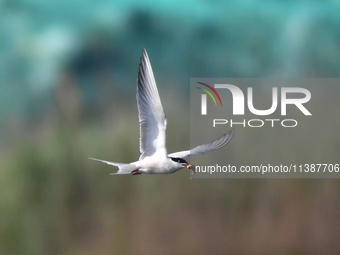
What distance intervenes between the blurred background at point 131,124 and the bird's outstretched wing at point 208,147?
91 mm

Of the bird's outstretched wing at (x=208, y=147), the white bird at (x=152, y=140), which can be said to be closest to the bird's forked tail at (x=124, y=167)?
the white bird at (x=152, y=140)

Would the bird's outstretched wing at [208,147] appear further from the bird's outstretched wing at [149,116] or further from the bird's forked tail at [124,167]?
the bird's forked tail at [124,167]

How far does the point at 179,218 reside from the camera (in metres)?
2.78

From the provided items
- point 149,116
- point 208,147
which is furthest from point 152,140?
point 208,147

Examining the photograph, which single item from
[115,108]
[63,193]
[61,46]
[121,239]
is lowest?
[121,239]

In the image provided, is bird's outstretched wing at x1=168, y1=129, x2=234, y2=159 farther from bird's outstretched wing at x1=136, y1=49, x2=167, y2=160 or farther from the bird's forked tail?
the bird's forked tail

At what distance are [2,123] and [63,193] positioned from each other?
414 mm

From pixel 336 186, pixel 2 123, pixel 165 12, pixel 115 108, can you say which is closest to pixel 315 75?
pixel 336 186

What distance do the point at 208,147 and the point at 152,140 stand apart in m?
0.25

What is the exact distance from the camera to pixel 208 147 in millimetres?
2746

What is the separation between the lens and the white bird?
8.87 ft

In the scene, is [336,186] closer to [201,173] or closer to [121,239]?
[201,173]

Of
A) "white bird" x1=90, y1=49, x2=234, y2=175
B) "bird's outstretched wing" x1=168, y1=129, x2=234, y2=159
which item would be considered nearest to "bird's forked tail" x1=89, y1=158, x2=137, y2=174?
"white bird" x1=90, y1=49, x2=234, y2=175

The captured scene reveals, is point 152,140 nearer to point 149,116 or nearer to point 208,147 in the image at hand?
point 149,116
